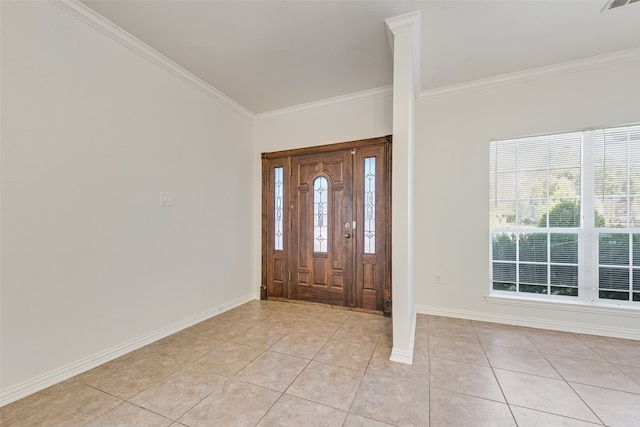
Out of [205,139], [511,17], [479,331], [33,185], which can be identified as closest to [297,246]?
[205,139]

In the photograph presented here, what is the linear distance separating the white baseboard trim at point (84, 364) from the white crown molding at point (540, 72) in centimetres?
371

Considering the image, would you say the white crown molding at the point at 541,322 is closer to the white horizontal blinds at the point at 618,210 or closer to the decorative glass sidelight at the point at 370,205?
the white horizontal blinds at the point at 618,210

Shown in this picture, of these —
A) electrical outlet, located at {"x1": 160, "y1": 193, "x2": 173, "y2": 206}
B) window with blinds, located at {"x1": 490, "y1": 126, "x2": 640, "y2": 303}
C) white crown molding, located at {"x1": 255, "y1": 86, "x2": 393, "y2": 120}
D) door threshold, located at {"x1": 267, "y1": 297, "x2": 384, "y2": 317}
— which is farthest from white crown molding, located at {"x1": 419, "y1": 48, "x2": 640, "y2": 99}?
electrical outlet, located at {"x1": 160, "y1": 193, "x2": 173, "y2": 206}

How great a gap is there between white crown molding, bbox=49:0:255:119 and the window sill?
3.91 m

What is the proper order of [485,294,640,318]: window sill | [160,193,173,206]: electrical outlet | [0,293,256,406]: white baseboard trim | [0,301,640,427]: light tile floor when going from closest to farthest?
[0,301,640,427]: light tile floor < [0,293,256,406]: white baseboard trim < [485,294,640,318]: window sill < [160,193,173,206]: electrical outlet

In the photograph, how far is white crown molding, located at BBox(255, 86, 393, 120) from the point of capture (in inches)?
124

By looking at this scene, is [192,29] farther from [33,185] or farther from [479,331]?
[479,331]

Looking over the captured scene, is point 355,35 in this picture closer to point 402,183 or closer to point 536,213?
point 402,183

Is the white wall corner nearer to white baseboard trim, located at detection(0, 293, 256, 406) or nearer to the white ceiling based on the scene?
the white ceiling

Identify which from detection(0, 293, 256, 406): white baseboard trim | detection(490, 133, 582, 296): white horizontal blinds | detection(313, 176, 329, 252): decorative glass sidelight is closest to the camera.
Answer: detection(0, 293, 256, 406): white baseboard trim

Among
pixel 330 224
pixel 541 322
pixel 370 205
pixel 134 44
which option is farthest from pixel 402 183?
pixel 134 44

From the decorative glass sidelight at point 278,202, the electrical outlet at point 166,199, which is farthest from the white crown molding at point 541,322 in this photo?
the electrical outlet at point 166,199

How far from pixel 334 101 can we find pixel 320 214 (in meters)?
1.48

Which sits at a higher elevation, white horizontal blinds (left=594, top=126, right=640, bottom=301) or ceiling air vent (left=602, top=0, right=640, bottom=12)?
ceiling air vent (left=602, top=0, right=640, bottom=12)
